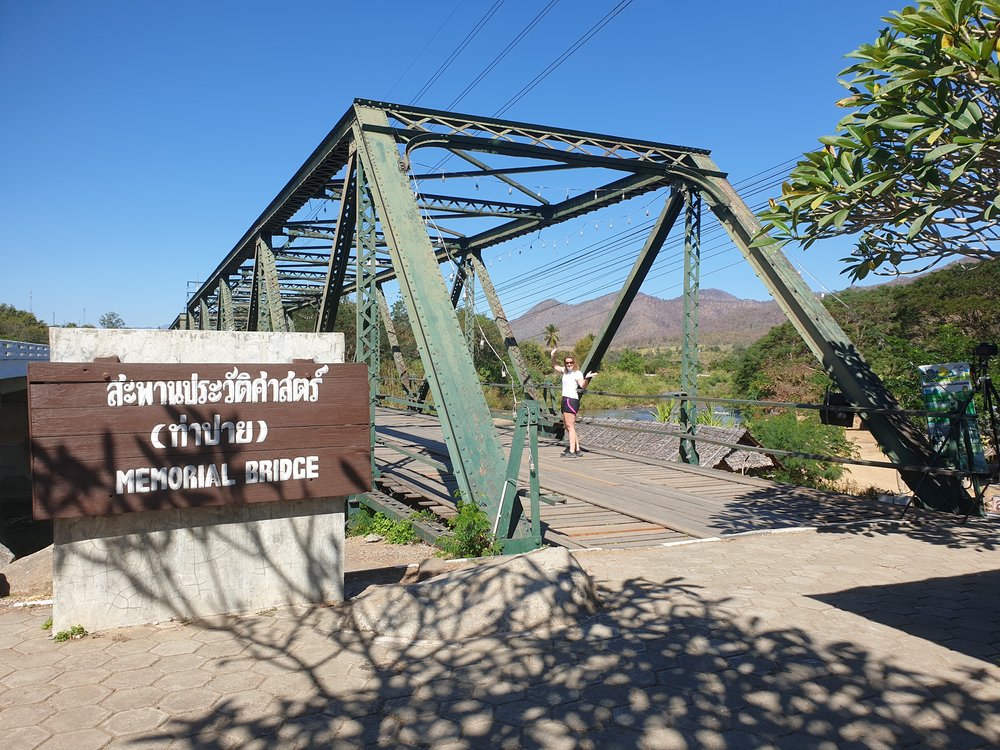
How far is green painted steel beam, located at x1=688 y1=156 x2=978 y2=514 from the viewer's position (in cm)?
774

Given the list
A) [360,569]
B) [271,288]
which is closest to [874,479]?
[271,288]

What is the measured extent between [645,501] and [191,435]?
5.46 metres

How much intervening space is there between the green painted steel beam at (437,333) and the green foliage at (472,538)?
6.2 inches

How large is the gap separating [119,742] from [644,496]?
664 centimetres

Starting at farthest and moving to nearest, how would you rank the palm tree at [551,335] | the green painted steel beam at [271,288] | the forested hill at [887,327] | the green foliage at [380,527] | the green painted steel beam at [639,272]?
the forested hill at [887,327]
the palm tree at [551,335]
the green painted steel beam at [271,288]
the green painted steel beam at [639,272]
the green foliage at [380,527]

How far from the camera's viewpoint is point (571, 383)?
11.4 meters

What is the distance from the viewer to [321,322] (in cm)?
1109

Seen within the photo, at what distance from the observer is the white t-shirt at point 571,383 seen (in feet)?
37.4

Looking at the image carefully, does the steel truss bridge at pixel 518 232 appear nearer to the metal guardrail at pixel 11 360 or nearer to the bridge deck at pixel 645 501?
the bridge deck at pixel 645 501

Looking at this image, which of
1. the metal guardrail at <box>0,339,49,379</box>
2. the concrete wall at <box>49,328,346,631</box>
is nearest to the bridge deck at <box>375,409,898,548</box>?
the concrete wall at <box>49,328,346,631</box>

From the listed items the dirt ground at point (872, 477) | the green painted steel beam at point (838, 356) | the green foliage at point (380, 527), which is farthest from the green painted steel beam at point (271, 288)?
the dirt ground at point (872, 477)

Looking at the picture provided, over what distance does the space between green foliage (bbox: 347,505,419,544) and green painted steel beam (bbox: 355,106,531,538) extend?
1.24 meters

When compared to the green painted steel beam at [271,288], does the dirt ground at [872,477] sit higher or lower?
lower

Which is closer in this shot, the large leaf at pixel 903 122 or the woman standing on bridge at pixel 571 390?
the large leaf at pixel 903 122
